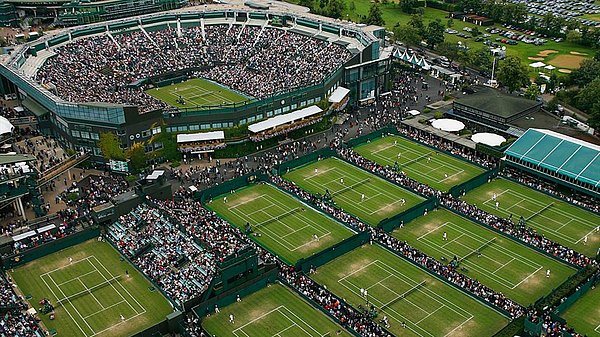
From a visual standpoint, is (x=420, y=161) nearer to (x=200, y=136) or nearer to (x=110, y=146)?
(x=200, y=136)

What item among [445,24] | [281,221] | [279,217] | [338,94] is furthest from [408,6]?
[281,221]

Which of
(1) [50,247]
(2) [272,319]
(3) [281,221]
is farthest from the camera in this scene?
(3) [281,221]

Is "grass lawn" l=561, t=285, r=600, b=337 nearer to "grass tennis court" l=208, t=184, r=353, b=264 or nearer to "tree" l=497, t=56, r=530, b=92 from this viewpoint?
"grass tennis court" l=208, t=184, r=353, b=264

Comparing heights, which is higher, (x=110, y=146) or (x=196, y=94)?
(x=110, y=146)

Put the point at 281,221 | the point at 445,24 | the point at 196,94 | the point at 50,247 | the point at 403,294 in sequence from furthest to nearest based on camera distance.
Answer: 1. the point at 445,24
2. the point at 196,94
3. the point at 281,221
4. the point at 50,247
5. the point at 403,294

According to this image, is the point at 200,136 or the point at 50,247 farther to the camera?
the point at 200,136

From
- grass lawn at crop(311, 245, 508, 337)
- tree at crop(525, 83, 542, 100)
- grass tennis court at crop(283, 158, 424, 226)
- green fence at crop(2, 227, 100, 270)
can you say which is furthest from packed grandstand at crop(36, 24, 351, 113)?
grass lawn at crop(311, 245, 508, 337)

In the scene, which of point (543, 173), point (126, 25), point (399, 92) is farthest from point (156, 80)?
point (543, 173)
